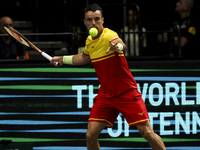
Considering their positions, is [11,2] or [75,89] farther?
[11,2]

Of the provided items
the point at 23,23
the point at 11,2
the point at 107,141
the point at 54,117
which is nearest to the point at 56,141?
the point at 54,117

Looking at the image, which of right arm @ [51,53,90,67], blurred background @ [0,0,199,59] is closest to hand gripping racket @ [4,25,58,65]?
right arm @ [51,53,90,67]

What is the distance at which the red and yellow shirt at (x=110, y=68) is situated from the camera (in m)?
5.18

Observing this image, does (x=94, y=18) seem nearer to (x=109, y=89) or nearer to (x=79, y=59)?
(x=79, y=59)

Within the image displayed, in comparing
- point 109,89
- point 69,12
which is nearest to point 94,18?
point 109,89

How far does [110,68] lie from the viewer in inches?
204

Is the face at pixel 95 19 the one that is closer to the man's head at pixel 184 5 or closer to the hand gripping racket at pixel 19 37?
the hand gripping racket at pixel 19 37

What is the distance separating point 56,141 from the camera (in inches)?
252

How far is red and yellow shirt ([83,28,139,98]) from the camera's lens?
5.18 metres

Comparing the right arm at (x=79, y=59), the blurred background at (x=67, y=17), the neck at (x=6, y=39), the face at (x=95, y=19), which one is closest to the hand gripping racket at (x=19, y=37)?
the right arm at (x=79, y=59)

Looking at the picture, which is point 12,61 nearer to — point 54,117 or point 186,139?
point 54,117

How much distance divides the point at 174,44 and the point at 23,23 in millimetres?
3901

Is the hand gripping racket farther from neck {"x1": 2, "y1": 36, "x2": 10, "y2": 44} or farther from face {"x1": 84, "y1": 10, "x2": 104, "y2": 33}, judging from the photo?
neck {"x1": 2, "y1": 36, "x2": 10, "y2": 44}

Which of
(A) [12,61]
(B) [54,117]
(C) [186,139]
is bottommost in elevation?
(C) [186,139]
